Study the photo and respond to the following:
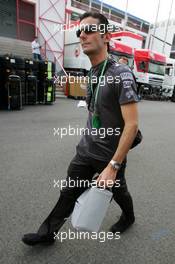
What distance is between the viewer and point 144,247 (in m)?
1.86

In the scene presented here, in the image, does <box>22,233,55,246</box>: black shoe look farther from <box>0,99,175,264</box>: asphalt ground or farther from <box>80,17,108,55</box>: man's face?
<box>80,17,108,55</box>: man's face

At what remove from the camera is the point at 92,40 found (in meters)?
1.30

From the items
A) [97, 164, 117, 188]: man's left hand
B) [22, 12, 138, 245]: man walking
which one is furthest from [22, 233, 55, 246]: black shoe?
[97, 164, 117, 188]: man's left hand

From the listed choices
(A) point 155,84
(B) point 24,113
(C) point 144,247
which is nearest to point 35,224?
(C) point 144,247

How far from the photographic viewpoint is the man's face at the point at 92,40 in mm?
1289

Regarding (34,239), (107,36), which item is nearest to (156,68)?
(107,36)

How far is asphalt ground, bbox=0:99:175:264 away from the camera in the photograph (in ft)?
5.72

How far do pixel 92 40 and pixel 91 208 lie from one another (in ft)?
3.36

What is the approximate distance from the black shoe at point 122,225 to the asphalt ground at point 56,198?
7 centimetres

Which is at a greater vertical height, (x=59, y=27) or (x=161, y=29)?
(x=161, y=29)

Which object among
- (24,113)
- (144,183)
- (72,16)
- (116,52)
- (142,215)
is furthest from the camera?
(72,16)

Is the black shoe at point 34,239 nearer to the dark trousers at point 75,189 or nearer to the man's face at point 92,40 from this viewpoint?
the dark trousers at point 75,189

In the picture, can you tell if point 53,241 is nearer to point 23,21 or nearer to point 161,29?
point 23,21

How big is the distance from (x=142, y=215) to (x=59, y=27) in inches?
545
